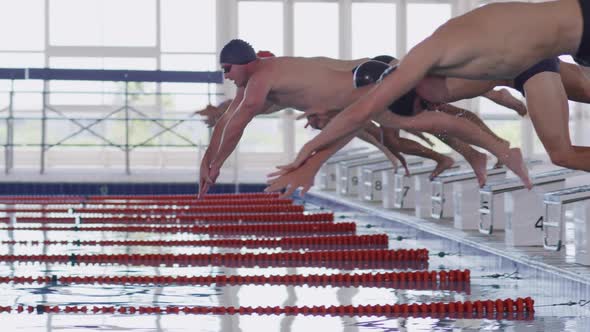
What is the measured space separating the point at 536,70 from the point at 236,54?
7.26ft

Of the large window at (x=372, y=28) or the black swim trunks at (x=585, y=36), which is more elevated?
the large window at (x=372, y=28)

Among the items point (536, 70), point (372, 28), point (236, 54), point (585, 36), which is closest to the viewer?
point (585, 36)

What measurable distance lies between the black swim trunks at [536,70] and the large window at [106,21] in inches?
513

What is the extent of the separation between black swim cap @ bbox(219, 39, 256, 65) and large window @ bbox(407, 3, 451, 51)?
36.3ft

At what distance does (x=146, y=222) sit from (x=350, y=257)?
2.99 meters

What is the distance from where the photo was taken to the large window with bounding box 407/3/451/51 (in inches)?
688

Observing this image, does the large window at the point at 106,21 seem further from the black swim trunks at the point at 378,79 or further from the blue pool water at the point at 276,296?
the black swim trunks at the point at 378,79

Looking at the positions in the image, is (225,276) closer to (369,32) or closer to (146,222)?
(146,222)

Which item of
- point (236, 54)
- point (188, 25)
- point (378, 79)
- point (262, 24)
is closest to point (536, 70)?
point (378, 79)

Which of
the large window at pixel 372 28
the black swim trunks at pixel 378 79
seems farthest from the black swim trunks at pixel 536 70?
the large window at pixel 372 28

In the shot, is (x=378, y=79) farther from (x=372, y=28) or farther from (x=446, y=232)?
(x=372, y=28)

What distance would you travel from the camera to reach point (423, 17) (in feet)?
57.7

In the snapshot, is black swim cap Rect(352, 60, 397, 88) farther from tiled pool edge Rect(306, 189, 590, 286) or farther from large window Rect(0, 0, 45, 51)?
large window Rect(0, 0, 45, 51)

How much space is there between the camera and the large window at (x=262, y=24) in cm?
1727
